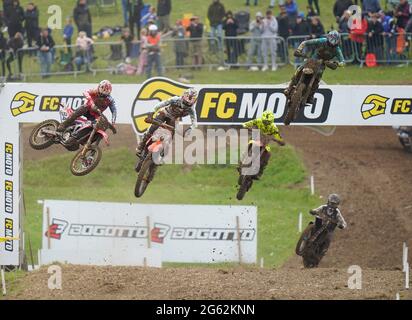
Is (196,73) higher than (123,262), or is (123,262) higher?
(196,73)

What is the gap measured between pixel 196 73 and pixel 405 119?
40.5ft

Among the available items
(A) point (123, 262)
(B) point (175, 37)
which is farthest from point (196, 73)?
(A) point (123, 262)

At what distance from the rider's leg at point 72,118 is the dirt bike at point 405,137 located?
593 inches

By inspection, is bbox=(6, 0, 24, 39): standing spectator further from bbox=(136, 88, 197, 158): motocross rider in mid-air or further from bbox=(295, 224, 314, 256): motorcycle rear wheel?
bbox=(136, 88, 197, 158): motocross rider in mid-air

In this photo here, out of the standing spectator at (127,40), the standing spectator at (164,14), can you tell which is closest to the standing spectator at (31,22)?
the standing spectator at (127,40)

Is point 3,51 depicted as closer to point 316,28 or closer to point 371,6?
point 316,28

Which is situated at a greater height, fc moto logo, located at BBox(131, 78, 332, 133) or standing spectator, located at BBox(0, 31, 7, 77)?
fc moto logo, located at BBox(131, 78, 332, 133)

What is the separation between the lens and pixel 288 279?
26.2 metres

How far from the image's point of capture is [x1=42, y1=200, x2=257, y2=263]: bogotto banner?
30.3 metres

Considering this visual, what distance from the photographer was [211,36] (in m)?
38.0

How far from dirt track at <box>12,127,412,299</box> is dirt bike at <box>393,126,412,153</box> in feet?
0.85

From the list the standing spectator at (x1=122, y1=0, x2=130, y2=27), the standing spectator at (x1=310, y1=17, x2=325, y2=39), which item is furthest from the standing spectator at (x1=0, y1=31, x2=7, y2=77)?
the standing spectator at (x1=310, y1=17, x2=325, y2=39)

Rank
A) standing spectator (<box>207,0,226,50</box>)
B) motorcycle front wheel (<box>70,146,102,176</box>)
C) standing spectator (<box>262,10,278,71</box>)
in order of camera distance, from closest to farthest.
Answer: motorcycle front wheel (<box>70,146,102,176</box>) → standing spectator (<box>262,10,278,71</box>) → standing spectator (<box>207,0,226,50</box>)
